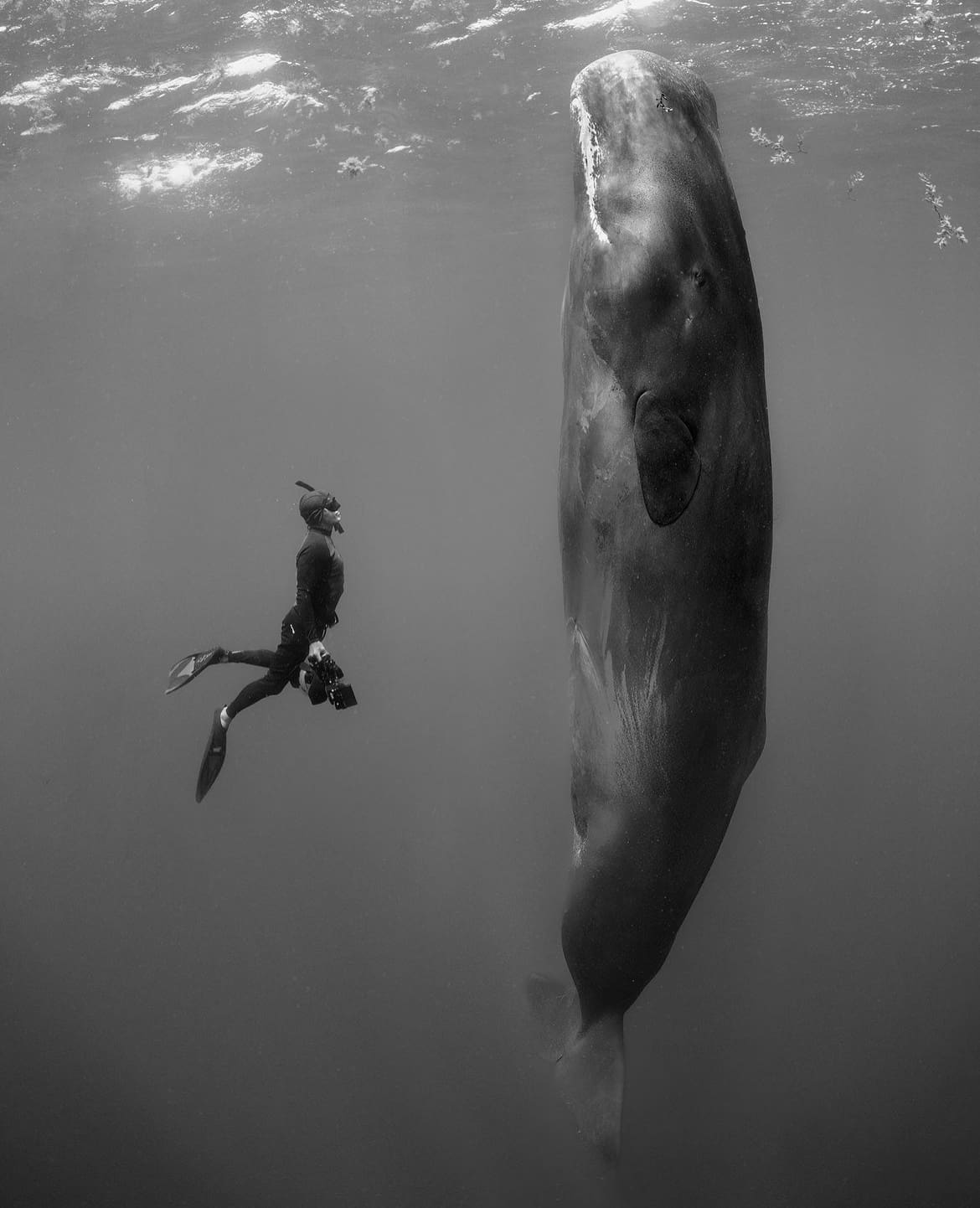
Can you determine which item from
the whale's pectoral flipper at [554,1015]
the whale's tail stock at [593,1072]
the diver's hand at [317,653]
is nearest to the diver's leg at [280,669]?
the diver's hand at [317,653]

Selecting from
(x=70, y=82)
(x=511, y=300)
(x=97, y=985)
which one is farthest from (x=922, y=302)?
(x=97, y=985)

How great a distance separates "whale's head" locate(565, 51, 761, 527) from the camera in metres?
2.05

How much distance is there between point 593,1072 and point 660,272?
11.3 ft

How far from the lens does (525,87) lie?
1585 cm

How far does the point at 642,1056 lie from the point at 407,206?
812 inches

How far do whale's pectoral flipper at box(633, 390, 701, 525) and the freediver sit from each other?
424 cm

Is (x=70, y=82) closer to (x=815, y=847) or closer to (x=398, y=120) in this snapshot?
(x=398, y=120)

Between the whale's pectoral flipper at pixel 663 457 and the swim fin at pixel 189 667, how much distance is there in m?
6.14

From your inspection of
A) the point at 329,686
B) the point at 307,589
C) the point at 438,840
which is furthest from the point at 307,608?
the point at 438,840

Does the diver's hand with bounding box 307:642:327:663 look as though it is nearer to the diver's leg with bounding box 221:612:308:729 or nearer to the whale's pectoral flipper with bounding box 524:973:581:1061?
the diver's leg with bounding box 221:612:308:729

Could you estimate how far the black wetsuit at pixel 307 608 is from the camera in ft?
22.0

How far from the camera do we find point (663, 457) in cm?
203

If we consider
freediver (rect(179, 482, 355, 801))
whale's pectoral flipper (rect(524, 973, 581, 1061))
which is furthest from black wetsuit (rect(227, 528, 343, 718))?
whale's pectoral flipper (rect(524, 973, 581, 1061))

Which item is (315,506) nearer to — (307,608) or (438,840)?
(307,608)
